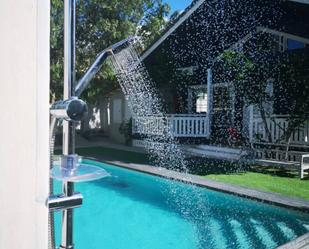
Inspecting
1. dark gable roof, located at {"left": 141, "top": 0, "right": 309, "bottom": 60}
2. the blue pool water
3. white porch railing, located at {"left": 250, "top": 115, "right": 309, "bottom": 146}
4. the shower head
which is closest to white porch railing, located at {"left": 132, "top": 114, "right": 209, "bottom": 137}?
white porch railing, located at {"left": 250, "top": 115, "right": 309, "bottom": 146}

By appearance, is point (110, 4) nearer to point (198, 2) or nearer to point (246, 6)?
point (198, 2)

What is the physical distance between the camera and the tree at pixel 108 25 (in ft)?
46.6

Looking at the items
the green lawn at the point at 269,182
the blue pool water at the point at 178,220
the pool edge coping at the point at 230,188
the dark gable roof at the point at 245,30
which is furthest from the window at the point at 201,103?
the blue pool water at the point at 178,220

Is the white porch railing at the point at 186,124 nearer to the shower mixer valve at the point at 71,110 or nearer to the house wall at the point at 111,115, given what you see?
the house wall at the point at 111,115

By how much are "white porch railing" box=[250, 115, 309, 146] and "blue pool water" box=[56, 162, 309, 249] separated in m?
3.70

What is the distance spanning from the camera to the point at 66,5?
93 cm

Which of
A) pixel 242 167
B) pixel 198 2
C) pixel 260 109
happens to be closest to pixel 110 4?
pixel 198 2

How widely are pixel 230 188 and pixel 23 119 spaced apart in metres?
6.31

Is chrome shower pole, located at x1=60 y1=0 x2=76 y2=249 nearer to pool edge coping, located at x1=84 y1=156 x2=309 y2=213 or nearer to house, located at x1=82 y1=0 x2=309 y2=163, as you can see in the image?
pool edge coping, located at x1=84 y1=156 x2=309 y2=213

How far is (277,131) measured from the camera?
399 inches

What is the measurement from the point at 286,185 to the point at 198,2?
249 inches

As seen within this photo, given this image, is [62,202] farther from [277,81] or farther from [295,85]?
[277,81]

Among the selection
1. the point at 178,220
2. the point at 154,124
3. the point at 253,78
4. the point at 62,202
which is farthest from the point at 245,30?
the point at 62,202

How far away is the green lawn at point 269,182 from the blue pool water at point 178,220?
2.55 feet
